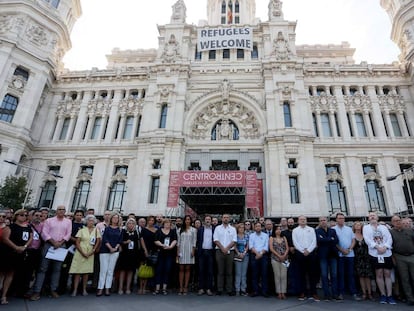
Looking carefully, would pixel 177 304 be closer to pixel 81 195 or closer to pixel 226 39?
pixel 81 195

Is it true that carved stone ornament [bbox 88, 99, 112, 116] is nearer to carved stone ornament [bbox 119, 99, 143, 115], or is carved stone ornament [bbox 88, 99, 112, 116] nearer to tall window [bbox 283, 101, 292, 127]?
carved stone ornament [bbox 119, 99, 143, 115]

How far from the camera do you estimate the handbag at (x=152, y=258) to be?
7395mm

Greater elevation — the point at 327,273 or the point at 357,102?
the point at 357,102

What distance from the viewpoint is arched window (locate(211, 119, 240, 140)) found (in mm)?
23484

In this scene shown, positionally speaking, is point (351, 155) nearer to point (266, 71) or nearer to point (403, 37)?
point (266, 71)

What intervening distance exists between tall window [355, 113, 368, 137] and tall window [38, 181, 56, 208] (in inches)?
1189

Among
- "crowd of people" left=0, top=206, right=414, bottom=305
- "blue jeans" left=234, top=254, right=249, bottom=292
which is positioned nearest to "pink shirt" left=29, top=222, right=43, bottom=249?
"crowd of people" left=0, top=206, right=414, bottom=305

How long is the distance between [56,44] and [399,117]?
37.1 metres

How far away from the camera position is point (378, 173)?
21.9 m

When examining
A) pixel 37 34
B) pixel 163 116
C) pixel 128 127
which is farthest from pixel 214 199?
pixel 37 34

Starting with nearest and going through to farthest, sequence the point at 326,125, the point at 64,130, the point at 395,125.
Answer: the point at 395,125 → the point at 326,125 → the point at 64,130

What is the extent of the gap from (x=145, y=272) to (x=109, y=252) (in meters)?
1.21

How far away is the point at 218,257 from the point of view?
7.43 meters

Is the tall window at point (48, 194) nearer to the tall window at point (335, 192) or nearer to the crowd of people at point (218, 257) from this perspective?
the crowd of people at point (218, 257)
